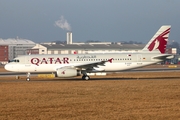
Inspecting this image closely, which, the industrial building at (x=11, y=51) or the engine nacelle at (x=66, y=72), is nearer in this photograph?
the engine nacelle at (x=66, y=72)

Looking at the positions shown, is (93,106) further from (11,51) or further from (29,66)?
(11,51)

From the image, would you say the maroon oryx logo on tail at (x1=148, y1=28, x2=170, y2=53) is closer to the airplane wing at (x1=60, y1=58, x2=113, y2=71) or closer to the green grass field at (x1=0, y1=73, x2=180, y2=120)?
the airplane wing at (x1=60, y1=58, x2=113, y2=71)

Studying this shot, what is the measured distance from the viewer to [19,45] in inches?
7136

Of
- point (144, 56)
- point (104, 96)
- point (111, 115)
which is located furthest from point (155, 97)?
point (144, 56)

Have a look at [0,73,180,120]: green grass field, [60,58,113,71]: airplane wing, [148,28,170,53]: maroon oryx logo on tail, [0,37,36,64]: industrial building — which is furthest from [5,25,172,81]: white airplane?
[0,37,36,64]: industrial building

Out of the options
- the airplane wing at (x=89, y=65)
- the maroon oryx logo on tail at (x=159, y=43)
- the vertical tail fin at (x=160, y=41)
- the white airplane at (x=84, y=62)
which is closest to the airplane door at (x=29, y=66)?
the white airplane at (x=84, y=62)

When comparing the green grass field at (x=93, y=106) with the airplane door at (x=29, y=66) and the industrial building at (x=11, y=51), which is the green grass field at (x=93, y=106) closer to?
the airplane door at (x=29, y=66)

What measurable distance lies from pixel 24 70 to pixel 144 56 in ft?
47.2

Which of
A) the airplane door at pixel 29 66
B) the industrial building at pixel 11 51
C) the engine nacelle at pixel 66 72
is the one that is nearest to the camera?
→ the engine nacelle at pixel 66 72

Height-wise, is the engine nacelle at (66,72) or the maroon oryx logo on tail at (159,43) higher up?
the maroon oryx logo on tail at (159,43)

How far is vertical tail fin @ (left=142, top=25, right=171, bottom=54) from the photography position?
52.1 meters

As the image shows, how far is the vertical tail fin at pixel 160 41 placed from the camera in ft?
171

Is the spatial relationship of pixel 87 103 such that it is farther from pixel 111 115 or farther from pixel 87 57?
pixel 87 57

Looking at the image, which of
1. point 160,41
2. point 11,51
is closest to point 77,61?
point 160,41
